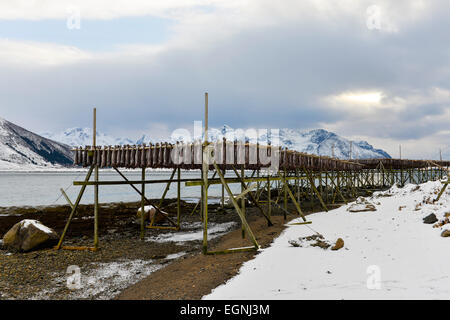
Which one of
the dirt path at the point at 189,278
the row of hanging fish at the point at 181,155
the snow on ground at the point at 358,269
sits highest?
the row of hanging fish at the point at 181,155

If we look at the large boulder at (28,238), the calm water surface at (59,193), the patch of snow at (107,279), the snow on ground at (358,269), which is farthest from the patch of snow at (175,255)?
the calm water surface at (59,193)

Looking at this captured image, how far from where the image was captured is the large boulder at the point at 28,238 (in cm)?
1323

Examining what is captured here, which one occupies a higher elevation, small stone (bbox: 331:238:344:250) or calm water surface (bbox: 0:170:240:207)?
small stone (bbox: 331:238:344:250)

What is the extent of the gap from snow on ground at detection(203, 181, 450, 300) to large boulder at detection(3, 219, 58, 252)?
34.4ft

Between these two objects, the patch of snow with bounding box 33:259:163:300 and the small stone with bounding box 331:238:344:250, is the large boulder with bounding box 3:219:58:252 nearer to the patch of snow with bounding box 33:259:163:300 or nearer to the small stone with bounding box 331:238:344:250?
the patch of snow with bounding box 33:259:163:300

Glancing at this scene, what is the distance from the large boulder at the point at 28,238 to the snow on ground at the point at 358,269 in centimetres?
1048

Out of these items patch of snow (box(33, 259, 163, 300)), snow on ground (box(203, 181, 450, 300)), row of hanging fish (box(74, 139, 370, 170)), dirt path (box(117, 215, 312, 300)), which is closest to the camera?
snow on ground (box(203, 181, 450, 300))

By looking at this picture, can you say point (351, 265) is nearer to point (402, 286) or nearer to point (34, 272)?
point (402, 286)

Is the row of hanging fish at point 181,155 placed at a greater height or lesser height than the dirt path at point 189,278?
greater

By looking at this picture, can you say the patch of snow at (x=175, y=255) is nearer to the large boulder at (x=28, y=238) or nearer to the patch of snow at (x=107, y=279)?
the patch of snow at (x=107, y=279)

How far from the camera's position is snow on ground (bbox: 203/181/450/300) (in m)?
5.98

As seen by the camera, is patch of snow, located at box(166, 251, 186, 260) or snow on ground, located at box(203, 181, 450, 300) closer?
snow on ground, located at box(203, 181, 450, 300)

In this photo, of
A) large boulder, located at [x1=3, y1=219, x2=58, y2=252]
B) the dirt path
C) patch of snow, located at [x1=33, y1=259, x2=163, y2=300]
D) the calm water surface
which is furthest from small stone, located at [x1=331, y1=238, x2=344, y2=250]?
the calm water surface

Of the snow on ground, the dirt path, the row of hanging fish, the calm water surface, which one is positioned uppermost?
the row of hanging fish
